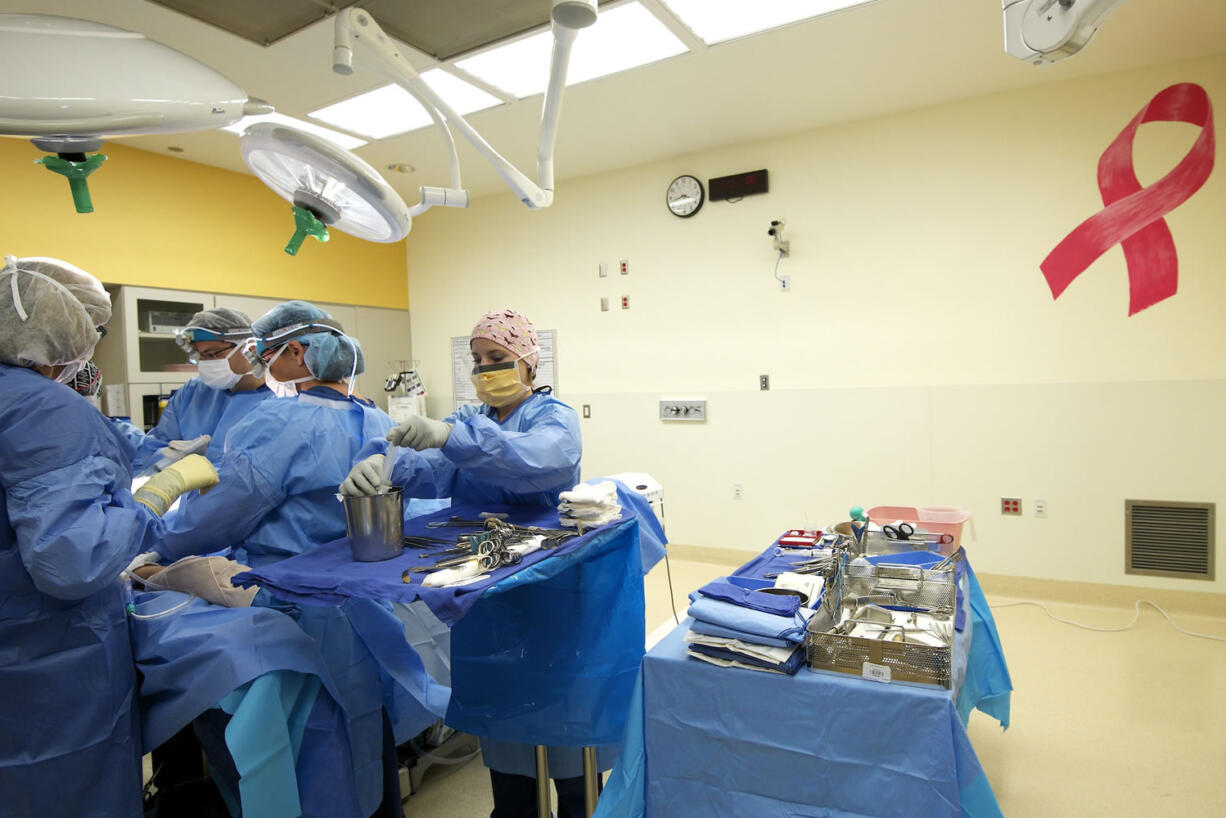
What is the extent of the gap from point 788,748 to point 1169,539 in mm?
3099

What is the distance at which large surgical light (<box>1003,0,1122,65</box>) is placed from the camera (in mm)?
1104

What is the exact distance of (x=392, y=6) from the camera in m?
1.80

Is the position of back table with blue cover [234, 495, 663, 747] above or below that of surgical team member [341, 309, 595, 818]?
below

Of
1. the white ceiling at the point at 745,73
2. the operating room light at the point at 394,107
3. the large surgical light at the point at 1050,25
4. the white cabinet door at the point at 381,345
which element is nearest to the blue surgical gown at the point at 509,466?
the large surgical light at the point at 1050,25

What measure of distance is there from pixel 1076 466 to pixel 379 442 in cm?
338

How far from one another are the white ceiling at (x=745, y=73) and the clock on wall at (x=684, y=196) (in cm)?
21

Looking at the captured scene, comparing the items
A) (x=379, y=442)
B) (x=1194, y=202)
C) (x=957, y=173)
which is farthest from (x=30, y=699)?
(x=1194, y=202)

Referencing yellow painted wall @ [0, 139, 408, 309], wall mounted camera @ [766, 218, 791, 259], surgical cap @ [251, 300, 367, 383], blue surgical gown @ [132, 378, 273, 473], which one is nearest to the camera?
surgical cap @ [251, 300, 367, 383]

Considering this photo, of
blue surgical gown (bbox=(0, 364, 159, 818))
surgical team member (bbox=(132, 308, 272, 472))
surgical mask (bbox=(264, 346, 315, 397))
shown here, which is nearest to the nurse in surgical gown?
blue surgical gown (bbox=(0, 364, 159, 818))

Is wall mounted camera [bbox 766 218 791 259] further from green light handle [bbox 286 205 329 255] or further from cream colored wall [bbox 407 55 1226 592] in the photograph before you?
green light handle [bbox 286 205 329 255]

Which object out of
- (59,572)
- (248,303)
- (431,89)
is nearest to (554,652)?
(59,572)

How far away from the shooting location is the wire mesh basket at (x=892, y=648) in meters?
1.20

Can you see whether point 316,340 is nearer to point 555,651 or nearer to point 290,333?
point 290,333

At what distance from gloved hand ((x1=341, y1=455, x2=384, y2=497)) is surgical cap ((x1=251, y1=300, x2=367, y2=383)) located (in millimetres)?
538
